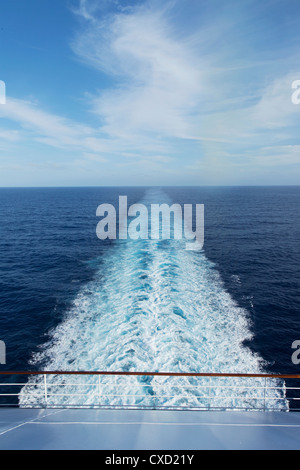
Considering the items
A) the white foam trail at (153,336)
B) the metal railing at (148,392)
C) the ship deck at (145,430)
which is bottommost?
the metal railing at (148,392)

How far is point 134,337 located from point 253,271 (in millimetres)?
15075

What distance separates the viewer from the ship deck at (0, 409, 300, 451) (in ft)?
15.6

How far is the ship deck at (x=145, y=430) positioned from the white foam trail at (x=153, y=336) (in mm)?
757

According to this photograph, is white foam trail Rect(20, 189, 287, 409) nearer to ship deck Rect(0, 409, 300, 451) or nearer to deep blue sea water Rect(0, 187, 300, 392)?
deep blue sea water Rect(0, 187, 300, 392)

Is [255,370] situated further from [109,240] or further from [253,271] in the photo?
[109,240]

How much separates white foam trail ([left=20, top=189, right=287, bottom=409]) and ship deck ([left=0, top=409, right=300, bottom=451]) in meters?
0.76

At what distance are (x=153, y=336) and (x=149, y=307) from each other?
2311 mm

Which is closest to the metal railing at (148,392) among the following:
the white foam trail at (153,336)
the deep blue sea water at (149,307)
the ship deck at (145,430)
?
the white foam trail at (153,336)

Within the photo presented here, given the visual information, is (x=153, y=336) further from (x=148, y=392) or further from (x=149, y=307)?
(x=148, y=392)

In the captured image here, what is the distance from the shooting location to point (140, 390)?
26.9 ft

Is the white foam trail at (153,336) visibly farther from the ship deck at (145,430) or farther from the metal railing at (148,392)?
the ship deck at (145,430)

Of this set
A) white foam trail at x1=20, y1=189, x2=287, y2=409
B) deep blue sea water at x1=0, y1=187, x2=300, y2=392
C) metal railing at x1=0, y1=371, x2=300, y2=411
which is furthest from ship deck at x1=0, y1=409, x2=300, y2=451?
deep blue sea water at x1=0, y1=187, x2=300, y2=392

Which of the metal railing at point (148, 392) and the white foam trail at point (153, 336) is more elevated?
the white foam trail at point (153, 336)

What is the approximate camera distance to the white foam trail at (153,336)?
8595 mm
